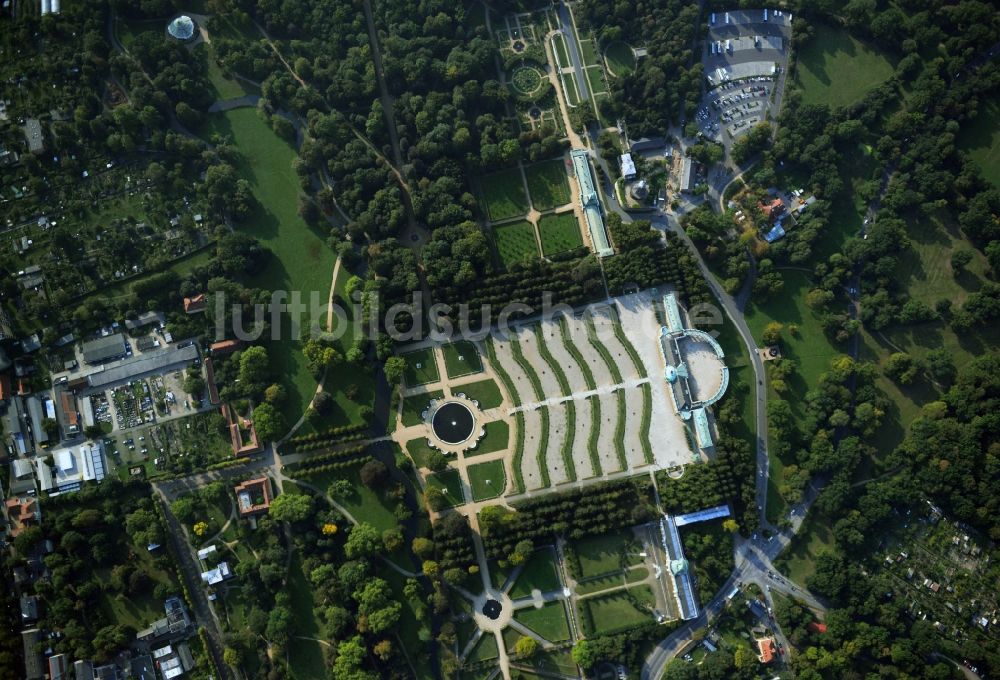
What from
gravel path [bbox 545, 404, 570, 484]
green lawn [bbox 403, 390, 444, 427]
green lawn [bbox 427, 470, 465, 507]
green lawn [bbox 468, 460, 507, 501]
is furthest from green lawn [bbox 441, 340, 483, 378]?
green lawn [bbox 427, 470, 465, 507]

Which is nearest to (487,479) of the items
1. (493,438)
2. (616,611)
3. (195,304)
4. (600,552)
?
(493,438)

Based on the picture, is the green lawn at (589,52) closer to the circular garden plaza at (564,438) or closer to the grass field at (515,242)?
the grass field at (515,242)

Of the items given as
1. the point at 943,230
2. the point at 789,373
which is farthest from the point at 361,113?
the point at 943,230

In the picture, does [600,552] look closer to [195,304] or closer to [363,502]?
[363,502]

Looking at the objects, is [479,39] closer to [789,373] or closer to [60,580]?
[789,373]

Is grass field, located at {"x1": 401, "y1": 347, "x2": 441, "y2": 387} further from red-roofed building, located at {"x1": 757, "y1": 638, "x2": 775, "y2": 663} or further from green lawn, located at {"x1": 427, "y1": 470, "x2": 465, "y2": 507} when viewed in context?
red-roofed building, located at {"x1": 757, "y1": 638, "x2": 775, "y2": 663}

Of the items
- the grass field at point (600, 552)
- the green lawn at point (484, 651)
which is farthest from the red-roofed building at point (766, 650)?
the green lawn at point (484, 651)
